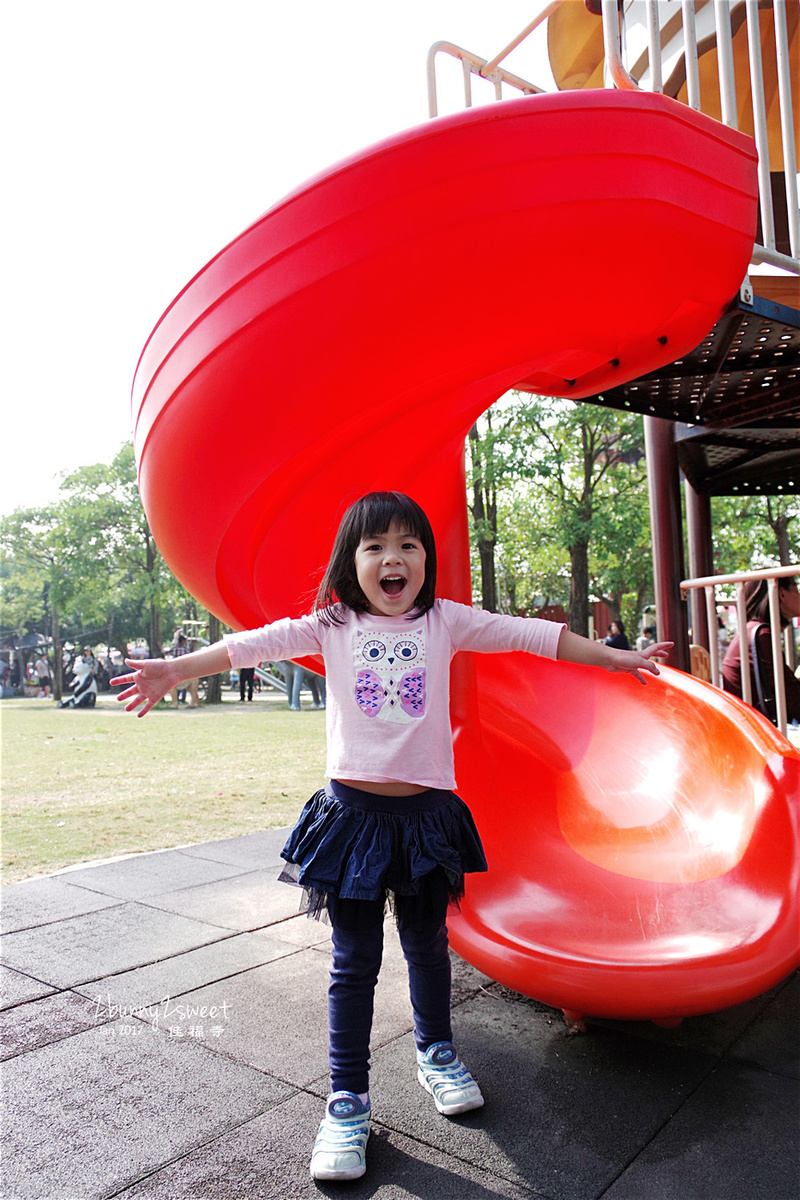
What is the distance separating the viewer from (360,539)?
227cm

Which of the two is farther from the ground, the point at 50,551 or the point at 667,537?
the point at 50,551

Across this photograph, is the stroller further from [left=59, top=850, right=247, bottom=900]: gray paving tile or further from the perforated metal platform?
the perforated metal platform

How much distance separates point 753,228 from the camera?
2.39 meters

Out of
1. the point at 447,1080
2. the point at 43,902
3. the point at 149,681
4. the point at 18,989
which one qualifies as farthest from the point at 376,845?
the point at 43,902

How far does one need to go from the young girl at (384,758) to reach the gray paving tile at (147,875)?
2.12 m

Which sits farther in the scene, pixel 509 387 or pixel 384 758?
pixel 509 387

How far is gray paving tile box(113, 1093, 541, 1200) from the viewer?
176 centimetres

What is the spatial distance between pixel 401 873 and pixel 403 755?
302 millimetres

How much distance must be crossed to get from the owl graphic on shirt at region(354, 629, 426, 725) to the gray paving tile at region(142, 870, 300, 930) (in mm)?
1766

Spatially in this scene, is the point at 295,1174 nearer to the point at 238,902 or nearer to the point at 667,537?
the point at 238,902

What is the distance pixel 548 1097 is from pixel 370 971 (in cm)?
58

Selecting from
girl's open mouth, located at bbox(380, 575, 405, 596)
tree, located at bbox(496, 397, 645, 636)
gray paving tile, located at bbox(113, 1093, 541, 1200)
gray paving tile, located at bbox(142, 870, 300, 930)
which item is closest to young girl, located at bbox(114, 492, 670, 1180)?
girl's open mouth, located at bbox(380, 575, 405, 596)

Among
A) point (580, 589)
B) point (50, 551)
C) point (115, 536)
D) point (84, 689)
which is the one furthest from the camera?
point (50, 551)

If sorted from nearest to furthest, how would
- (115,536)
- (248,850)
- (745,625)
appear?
(745,625) < (248,850) < (115,536)
